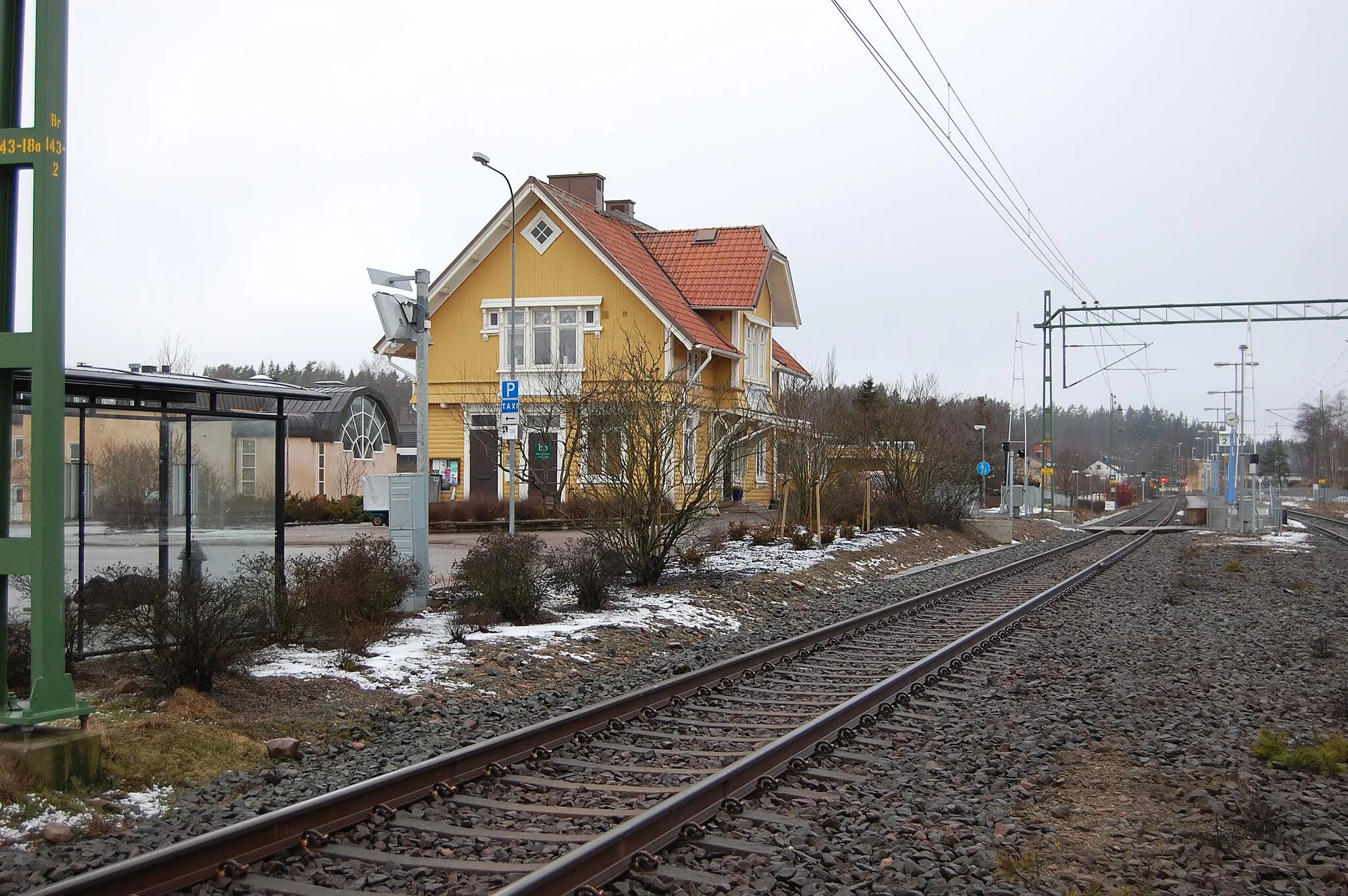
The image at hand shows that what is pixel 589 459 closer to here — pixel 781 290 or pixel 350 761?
pixel 350 761

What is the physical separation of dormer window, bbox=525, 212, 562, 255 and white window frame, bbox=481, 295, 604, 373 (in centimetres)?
171

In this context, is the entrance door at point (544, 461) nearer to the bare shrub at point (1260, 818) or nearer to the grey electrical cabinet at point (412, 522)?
the grey electrical cabinet at point (412, 522)

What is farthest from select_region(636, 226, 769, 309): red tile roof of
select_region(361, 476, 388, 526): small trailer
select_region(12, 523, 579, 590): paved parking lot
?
select_region(12, 523, 579, 590): paved parking lot

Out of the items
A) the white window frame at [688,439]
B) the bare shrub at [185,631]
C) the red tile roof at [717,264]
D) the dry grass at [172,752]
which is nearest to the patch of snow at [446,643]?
the bare shrub at [185,631]

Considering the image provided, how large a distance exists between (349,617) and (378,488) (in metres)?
21.6

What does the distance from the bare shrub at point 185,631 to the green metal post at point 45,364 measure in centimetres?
176

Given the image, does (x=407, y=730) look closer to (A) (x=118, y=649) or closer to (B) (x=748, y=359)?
(A) (x=118, y=649)

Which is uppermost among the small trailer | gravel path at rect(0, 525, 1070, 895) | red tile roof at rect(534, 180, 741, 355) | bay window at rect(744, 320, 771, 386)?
red tile roof at rect(534, 180, 741, 355)

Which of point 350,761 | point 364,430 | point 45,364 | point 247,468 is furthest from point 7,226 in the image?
point 364,430

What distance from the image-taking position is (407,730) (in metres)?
8.52

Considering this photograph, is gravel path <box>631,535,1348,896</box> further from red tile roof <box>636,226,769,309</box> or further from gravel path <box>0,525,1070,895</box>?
red tile roof <box>636,226,769,309</box>

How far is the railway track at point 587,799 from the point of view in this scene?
17.2 feet

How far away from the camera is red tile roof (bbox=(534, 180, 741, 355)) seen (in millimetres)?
34781

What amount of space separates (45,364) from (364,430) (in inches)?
1757
